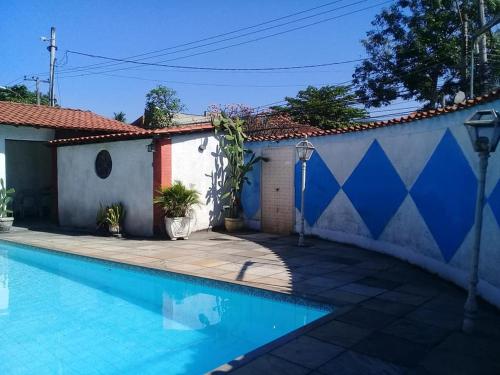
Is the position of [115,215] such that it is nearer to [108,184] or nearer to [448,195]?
[108,184]

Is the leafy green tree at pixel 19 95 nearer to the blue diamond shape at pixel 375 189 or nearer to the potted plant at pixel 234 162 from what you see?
the potted plant at pixel 234 162

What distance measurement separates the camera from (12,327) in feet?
19.1

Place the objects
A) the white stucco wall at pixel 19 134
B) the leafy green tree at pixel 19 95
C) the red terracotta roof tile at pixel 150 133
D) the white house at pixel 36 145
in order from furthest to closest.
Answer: the leafy green tree at pixel 19 95
the white house at pixel 36 145
the white stucco wall at pixel 19 134
the red terracotta roof tile at pixel 150 133

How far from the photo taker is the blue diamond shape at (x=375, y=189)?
8.98m

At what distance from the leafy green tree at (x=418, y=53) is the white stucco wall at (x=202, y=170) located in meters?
15.8

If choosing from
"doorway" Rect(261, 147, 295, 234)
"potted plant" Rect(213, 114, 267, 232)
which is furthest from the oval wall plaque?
"doorway" Rect(261, 147, 295, 234)

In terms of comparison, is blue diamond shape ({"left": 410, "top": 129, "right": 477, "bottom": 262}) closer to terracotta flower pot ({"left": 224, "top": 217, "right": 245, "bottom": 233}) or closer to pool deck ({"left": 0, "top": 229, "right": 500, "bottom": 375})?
pool deck ({"left": 0, "top": 229, "right": 500, "bottom": 375})

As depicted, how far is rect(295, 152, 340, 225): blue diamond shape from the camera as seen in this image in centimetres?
1106

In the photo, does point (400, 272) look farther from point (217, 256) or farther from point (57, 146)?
point (57, 146)

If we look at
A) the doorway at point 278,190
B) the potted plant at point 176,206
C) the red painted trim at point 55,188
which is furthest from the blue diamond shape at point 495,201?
the red painted trim at point 55,188

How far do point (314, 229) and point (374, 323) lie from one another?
6.76 meters

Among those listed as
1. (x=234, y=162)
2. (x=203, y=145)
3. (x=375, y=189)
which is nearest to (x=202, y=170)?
(x=203, y=145)

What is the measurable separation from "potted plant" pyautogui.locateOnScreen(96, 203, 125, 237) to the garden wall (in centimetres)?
510

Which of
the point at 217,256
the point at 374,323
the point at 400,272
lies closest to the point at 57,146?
the point at 217,256
